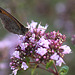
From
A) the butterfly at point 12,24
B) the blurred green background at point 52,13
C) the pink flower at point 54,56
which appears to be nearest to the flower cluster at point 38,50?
the pink flower at point 54,56

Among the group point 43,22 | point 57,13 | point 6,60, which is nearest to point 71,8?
point 57,13

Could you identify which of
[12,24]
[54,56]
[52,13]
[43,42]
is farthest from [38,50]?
[52,13]

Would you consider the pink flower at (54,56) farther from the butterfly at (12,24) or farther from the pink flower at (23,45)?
the butterfly at (12,24)

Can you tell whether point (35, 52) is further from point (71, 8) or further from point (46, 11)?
point (46, 11)

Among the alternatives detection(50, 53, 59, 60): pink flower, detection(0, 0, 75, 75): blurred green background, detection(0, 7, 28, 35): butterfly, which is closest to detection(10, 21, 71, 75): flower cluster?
detection(50, 53, 59, 60): pink flower

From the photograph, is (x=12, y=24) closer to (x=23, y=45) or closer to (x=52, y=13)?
(x=23, y=45)
